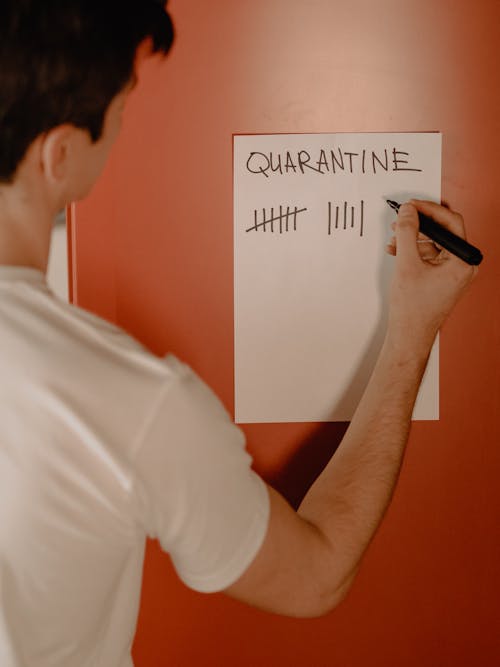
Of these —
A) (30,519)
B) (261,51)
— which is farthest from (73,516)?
(261,51)

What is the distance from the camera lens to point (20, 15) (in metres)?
0.45

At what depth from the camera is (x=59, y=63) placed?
0.47 meters

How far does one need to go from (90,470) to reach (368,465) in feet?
0.96

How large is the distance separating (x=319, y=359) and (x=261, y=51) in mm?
336

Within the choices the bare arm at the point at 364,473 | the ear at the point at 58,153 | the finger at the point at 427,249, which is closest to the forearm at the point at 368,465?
the bare arm at the point at 364,473

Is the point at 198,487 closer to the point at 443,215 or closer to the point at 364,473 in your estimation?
the point at 364,473

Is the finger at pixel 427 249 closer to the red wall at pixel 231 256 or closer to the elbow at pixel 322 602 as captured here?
the red wall at pixel 231 256

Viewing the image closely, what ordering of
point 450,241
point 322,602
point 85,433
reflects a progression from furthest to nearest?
point 450,241, point 322,602, point 85,433

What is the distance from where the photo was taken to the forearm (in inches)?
23.6

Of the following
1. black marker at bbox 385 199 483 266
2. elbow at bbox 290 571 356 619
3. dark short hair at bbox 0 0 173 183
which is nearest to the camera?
dark short hair at bbox 0 0 173 183

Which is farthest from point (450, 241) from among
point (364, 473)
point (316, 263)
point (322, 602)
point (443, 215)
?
point (322, 602)

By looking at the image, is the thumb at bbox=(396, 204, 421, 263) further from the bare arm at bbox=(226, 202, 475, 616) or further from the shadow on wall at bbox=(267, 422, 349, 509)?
the shadow on wall at bbox=(267, 422, 349, 509)

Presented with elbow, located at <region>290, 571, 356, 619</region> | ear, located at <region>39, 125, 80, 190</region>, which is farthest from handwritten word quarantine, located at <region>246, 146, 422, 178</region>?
elbow, located at <region>290, 571, 356, 619</region>

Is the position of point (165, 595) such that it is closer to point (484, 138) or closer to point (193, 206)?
point (193, 206)
